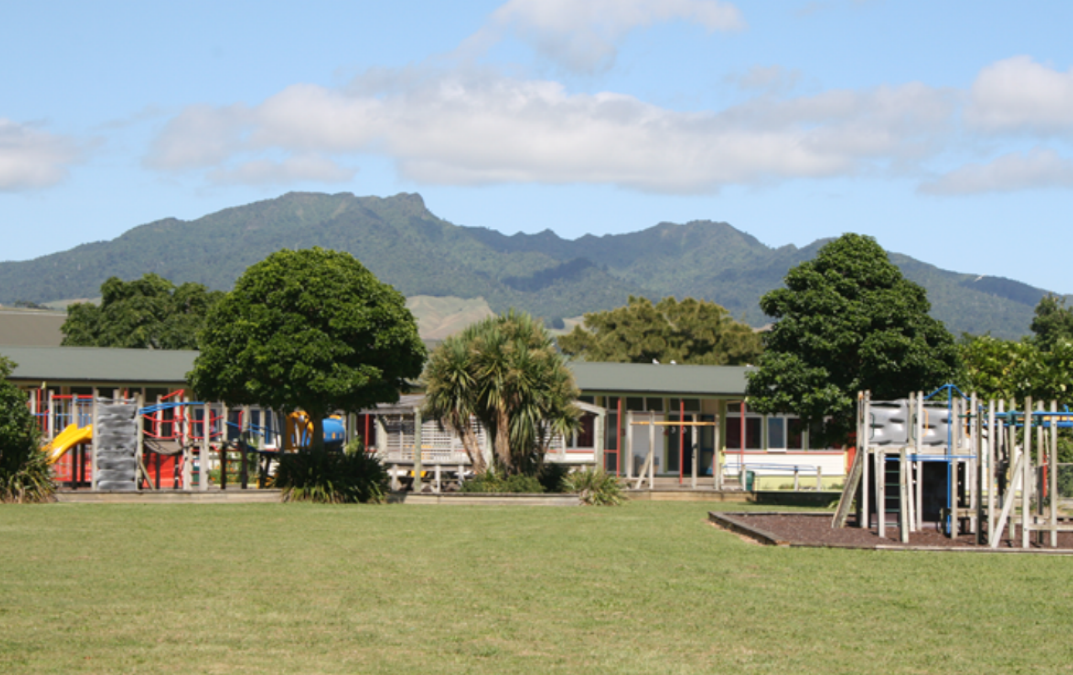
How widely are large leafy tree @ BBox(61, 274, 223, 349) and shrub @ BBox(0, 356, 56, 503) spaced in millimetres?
41368

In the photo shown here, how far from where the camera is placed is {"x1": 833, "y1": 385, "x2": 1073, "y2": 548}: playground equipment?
16.9 m

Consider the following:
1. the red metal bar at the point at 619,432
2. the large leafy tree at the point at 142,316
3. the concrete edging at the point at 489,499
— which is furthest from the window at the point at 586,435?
the large leafy tree at the point at 142,316

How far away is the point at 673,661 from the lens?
862 cm

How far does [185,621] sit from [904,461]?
1185 centimetres

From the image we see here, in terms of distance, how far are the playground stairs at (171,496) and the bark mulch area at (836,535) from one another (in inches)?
357

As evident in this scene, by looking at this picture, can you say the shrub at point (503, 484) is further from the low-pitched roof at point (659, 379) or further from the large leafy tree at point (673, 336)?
the large leafy tree at point (673, 336)

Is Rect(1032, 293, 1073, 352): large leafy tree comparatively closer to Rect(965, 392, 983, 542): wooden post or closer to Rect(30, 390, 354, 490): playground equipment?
Rect(965, 392, 983, 542): wooden post

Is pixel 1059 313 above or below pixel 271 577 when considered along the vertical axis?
above

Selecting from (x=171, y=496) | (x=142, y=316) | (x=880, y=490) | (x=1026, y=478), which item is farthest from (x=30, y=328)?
(x=1026, y=478)

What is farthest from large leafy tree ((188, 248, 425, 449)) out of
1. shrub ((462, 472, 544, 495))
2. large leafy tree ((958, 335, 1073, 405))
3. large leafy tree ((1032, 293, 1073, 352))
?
large leafy tree ((1032, 293, 1073, 352))

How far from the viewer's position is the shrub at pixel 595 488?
25578 millimetres

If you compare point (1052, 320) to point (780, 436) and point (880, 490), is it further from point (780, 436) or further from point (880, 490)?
point (880, 490)

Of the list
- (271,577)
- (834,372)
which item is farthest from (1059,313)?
(271,577)

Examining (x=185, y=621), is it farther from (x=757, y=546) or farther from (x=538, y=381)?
(x=538, y=381)
